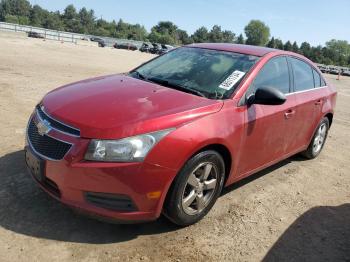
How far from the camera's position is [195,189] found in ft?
12.3

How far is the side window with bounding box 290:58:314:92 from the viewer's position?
5320mm

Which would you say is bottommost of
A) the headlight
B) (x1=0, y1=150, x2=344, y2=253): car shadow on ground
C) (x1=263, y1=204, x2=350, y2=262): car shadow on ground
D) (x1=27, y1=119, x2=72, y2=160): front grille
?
(x1=263, y1=204, x2=350, y2=262): car shadow on ground

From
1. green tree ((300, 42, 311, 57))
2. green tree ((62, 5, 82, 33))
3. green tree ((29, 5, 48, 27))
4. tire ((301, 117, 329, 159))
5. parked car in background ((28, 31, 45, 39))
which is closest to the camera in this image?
tire ((301, 117, 329, 159))

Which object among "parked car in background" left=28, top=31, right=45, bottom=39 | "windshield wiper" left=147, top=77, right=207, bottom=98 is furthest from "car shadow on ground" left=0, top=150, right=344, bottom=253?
"parked car in background" left=28, top=31, right=45, bottom=39

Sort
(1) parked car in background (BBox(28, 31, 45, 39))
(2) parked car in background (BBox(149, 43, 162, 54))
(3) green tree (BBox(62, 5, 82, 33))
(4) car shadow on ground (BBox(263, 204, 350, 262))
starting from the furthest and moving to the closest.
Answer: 1. (3) green tree (BBox(62, 5, 82, 33))
2. (2) parked car in background (BBox(149, 43, 162, 54))
3. (1) parked car in background (BBox(28, 31, 45, 39))
4. (4) car shadow on ground (BBox(263, 204, 350, 262))

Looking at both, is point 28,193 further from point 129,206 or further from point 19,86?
point 19,86

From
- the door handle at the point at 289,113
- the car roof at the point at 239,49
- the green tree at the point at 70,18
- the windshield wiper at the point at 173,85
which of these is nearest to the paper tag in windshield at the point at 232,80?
the windshield wiper at the point at 173,85

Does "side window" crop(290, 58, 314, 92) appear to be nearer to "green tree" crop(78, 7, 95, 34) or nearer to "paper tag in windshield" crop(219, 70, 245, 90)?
"paper tag in windshield" crop(219, 70, 245, 90)

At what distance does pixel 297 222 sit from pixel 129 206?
6.48 feet

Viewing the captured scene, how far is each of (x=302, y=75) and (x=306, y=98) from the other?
0.35 m

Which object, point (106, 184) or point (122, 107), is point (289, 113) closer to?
point (122, 107)

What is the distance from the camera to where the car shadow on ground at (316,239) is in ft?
12.1

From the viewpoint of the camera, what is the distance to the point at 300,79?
5.43 metres

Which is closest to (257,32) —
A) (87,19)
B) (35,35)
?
(87,19)
